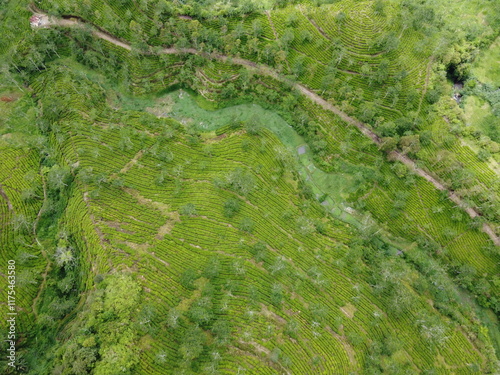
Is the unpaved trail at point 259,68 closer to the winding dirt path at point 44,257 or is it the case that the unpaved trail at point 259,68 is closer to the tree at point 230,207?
the tree at point 230,207

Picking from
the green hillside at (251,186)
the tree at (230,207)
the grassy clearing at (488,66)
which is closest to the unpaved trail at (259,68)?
the green hillside at (251,186)

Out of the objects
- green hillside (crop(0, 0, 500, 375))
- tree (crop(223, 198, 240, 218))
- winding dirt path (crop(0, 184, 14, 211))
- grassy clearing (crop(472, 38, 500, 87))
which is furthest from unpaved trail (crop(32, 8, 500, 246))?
winding dirt path (crop(0, 184, 14, 211))

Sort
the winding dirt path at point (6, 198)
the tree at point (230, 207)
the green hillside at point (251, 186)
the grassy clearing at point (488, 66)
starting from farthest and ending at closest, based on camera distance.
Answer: the grassy clearing at point (488, 66)
the winding dirt path at point (6, 198)
the tree at point (230, 207)
the green hillside at point (251, 186)

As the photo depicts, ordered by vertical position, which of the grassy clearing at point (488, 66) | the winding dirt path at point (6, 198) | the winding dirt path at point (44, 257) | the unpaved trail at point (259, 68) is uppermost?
the grassy clearing at point (488, 66)

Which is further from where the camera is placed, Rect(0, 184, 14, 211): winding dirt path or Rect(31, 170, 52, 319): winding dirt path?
Rect(0, 184, 14, 211): winding dirt path

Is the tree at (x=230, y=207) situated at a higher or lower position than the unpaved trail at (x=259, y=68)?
lower

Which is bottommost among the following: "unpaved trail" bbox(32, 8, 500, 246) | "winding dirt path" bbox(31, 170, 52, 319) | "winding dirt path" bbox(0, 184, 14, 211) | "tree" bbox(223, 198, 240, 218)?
"winding dirt path" bbox(31, 170, 52, 319)

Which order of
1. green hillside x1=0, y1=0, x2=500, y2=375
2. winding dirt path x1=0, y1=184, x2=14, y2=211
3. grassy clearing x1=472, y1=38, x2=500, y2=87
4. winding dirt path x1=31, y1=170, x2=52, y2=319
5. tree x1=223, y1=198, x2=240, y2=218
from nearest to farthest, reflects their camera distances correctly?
green hillside x1=0, y1=0, x2=500, y2=375
winding dirt path x1=31, y1=170, x2=52, y2=319
tree x1=223, y1=198, x2=240, y2=218
winding dirt path x1=0, y1=184, x2=14, y2=211
grassy clearing x1=472, y1=38, x2=500, y2=87

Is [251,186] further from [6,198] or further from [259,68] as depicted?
[6,198]

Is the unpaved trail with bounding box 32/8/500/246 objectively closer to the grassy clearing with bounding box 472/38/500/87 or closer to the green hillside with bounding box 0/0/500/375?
the green hillside with bounding box 0/0/500/375

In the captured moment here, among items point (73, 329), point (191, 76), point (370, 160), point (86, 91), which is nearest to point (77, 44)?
point (86, 91)
